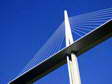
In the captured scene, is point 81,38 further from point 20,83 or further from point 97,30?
point 20,83

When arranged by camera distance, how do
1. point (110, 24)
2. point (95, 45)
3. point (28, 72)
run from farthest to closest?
point (28, 72), point (95, 45), point (110, 24)

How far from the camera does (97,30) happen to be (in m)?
9.30

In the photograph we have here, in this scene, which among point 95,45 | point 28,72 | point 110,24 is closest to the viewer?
point 110,24

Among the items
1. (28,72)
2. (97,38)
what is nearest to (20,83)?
(28,72)

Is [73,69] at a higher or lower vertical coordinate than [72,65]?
lower

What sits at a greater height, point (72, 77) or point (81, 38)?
point (81, 38)

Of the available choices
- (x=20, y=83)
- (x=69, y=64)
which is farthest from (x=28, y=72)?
(x=69, y=64)

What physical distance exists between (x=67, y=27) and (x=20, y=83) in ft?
6.24

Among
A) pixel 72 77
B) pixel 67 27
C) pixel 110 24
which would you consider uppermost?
pixel 67 27

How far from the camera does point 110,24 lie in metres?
9.15

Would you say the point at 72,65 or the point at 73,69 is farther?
the point at 72,65

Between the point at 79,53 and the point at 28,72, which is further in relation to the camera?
the point at 28,72

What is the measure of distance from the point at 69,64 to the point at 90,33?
95cm

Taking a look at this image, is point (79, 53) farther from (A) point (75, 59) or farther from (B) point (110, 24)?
(B) point (110, 24)
